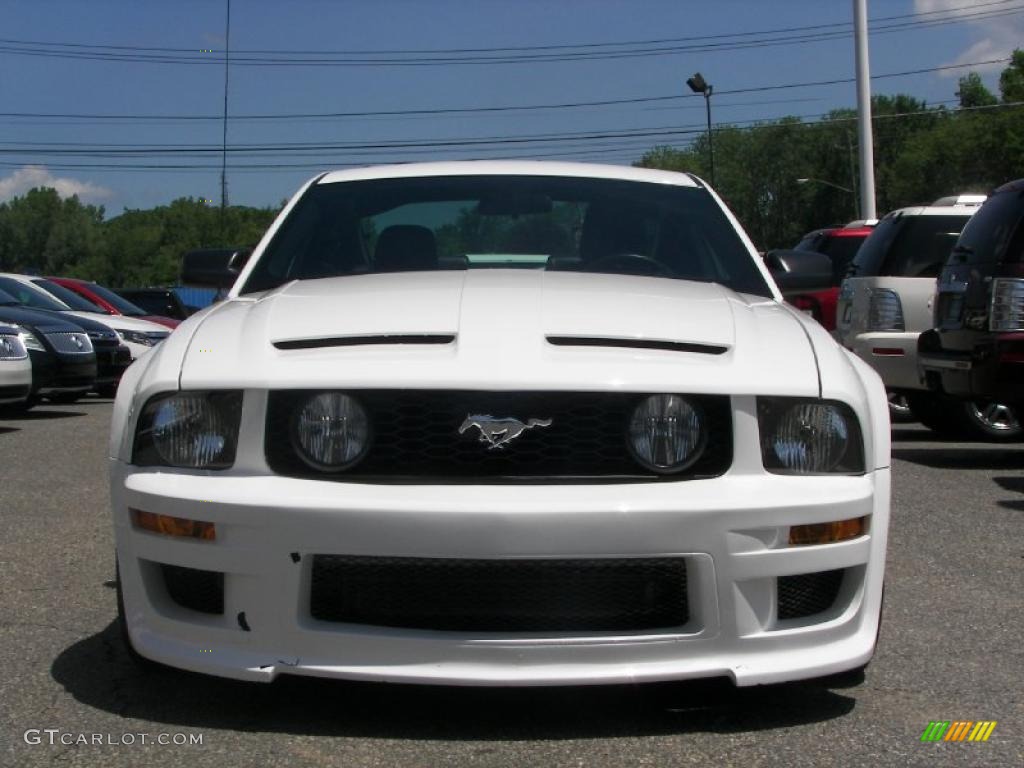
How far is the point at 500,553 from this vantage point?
9.79ft

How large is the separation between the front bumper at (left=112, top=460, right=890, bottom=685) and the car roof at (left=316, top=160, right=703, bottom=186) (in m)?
2.03

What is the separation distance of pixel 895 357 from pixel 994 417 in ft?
3.21

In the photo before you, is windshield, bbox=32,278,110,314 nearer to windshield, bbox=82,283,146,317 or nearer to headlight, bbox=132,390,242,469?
windshield, bbox=82,283,146,317

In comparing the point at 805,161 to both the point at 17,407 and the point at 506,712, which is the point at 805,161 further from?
the point at 506,712

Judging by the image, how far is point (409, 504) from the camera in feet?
9.84

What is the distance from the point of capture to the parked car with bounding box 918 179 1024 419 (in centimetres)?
806

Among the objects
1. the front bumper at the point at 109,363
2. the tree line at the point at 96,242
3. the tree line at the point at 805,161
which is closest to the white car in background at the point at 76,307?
the front bumper at the point at 109,363

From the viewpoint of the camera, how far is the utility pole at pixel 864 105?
2502 cm

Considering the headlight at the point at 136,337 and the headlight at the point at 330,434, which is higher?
the headlight at the point at 136,337

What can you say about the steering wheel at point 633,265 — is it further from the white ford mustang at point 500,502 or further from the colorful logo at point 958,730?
the colorful logo at point 958,730

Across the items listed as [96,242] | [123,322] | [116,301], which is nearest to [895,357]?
[123,322]

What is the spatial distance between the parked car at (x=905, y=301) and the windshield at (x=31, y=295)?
9.39m

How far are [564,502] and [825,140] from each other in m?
109
